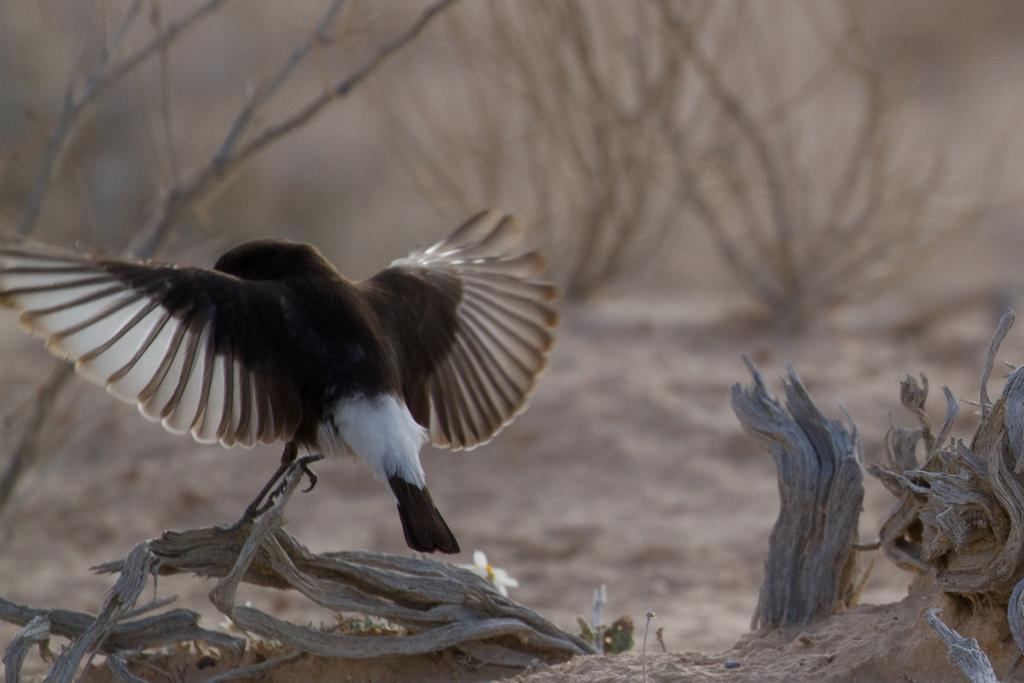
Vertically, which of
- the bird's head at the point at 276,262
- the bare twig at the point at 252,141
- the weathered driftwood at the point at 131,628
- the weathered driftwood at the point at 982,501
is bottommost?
the weathered driftwood at the point at 131,628

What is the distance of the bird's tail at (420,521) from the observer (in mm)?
3781

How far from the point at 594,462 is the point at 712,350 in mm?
1620

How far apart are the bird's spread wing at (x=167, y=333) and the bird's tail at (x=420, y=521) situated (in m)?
0.39

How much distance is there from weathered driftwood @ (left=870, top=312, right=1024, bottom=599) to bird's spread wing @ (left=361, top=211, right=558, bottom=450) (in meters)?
1.53

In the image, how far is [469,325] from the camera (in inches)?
191

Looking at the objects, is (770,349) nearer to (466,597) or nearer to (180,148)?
(466,597)

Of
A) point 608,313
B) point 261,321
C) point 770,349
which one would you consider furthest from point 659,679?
point 608,313

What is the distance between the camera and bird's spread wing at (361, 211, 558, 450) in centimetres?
463

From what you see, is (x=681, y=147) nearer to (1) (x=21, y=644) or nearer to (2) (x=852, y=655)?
(2) (x=852, y=655)

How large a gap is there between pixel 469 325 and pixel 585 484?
2.79 m

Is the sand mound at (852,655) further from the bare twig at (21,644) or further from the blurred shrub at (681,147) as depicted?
the blurred shrub at (681,147)

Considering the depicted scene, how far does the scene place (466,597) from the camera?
13.3ft

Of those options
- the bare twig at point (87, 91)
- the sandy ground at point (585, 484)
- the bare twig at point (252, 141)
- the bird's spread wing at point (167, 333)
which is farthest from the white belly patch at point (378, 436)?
the sandy ground at point (585, 484)

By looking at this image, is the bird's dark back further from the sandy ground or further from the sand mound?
the sandy ground
